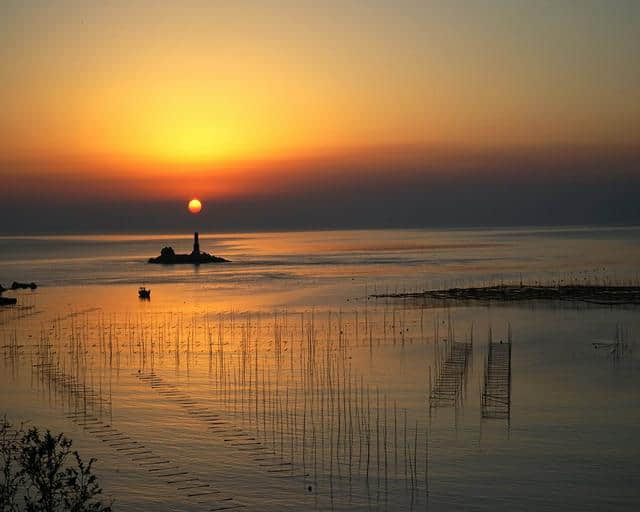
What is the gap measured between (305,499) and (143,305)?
3135 centimetres

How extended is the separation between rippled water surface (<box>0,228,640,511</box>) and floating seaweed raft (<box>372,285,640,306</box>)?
2.77 metres

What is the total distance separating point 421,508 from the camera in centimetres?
1270

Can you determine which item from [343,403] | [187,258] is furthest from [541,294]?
[187,258]

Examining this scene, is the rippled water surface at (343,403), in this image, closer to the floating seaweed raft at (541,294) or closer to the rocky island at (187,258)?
the floating seaweed raft at (541,294)

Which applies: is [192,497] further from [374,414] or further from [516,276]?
[516,276]

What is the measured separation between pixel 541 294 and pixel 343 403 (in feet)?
83.3

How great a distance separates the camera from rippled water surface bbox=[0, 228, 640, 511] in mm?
13547

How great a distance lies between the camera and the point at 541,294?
1635 inches

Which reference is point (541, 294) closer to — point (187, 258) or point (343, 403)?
point (343, 403)

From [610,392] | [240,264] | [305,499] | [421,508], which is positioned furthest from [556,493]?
[240,264]

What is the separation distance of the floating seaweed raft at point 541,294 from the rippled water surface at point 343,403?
277 centimetres

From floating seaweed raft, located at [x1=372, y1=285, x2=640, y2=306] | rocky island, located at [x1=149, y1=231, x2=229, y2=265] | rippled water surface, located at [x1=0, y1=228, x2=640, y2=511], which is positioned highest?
rocky island, located at [x1=149, y1=231, x2=229, y2=265]

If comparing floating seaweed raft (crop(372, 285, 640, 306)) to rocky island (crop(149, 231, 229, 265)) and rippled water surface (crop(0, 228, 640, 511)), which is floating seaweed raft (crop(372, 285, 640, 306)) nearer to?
rippled water surface (crop(0, 228, 640, 511))

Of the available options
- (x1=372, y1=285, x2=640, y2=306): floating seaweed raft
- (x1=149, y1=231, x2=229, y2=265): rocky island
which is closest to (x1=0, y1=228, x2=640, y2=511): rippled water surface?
(x1=372, y1=285, x2=640, y2=306): floating seaweed raft
